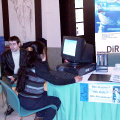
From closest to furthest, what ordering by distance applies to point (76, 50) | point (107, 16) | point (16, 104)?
point (16, 104), point (76, 50), point (107, 16)

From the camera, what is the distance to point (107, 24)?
4758 mm

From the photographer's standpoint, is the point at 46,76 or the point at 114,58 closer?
the point at 46,76

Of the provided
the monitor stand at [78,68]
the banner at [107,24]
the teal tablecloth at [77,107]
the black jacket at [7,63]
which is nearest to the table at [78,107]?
the teal tablecloth at [77,107]

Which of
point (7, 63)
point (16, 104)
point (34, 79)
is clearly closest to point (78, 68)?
point (34, 79)

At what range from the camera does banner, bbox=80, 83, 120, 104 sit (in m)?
2.20

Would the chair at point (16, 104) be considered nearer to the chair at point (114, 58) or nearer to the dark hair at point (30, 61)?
the dark hair at point (30, 61)

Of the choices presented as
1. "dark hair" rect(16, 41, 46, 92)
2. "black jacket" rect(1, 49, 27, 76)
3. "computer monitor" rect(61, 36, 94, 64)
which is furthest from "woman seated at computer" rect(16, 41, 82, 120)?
"black jacket" rect(1, 49, 27, 76)

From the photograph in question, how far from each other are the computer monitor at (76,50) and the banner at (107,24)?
6.97 feet

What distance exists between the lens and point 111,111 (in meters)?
2.25

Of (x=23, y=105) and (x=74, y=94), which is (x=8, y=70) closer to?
(x=23, y=105)

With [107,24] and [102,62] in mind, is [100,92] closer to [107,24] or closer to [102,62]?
[102,62]

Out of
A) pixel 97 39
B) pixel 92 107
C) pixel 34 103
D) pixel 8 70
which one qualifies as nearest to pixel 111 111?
pixel 92 107

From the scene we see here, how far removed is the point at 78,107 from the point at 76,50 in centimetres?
67

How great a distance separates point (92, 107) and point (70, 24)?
2.91 m
